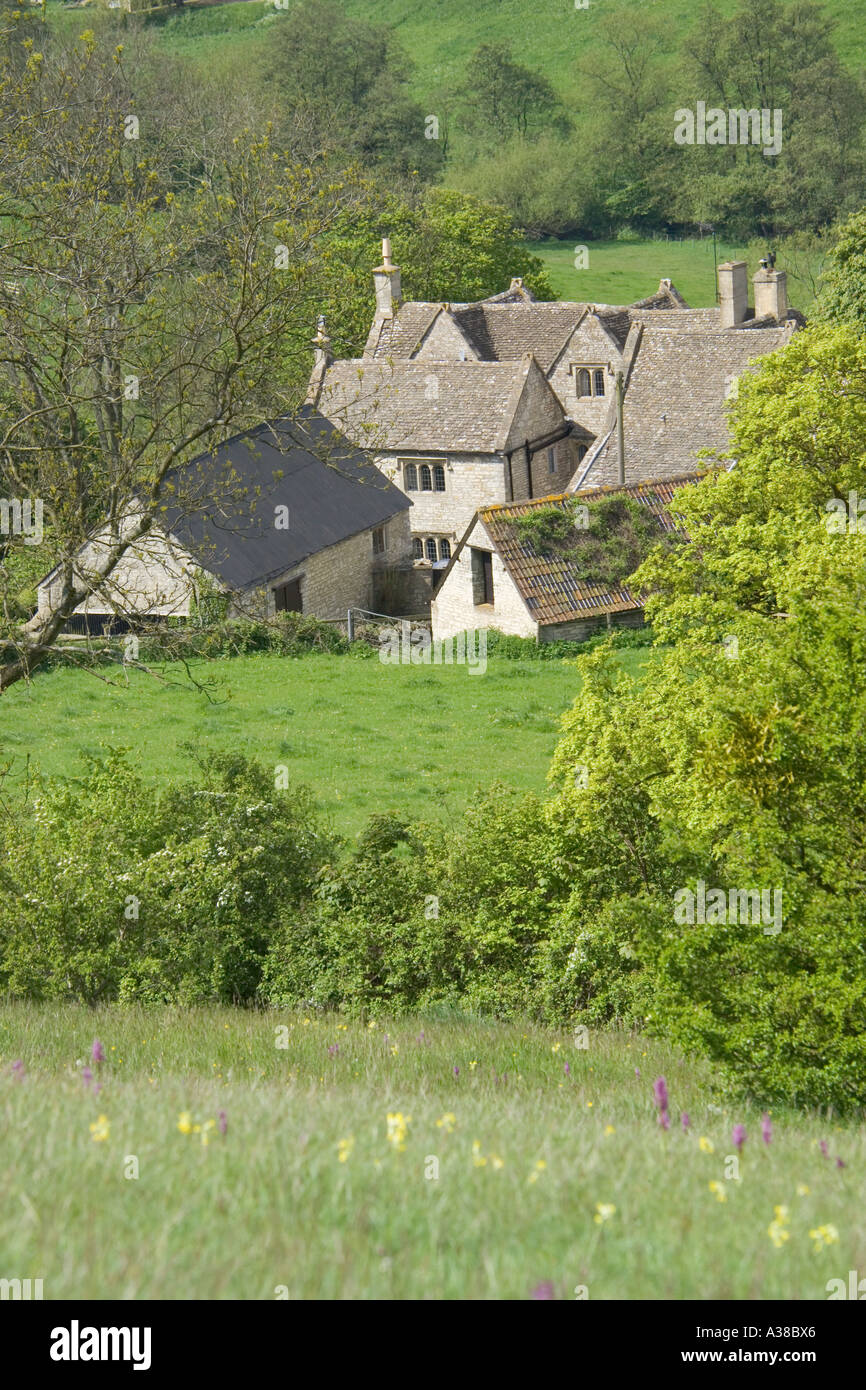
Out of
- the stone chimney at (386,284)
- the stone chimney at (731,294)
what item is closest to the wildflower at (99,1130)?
the stone chimney at (731,294)

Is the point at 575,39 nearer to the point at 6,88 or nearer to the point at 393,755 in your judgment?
the point at 393,755

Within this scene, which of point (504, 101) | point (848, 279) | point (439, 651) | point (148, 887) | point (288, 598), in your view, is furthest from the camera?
point (504, 101)

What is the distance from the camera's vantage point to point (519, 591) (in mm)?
42031

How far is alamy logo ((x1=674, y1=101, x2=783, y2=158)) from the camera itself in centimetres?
11100

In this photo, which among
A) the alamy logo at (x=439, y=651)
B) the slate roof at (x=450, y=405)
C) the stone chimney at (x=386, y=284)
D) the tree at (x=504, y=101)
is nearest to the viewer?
the alamy logo at (x=439, y=651)

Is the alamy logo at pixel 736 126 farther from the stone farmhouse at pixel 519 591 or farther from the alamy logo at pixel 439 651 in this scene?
the alamy logo at pixel 439 651

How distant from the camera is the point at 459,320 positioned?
212 ft

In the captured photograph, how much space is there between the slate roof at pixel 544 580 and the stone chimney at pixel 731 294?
2274 centimetres

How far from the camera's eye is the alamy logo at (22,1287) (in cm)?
514

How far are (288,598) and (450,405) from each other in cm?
1301

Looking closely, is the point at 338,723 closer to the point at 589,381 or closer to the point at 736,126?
the point at 589,381

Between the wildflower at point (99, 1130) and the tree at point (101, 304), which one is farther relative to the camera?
the tree at point (101, 304)

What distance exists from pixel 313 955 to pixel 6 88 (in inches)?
426

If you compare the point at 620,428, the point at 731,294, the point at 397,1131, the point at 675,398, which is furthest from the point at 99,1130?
the point at 731,294
